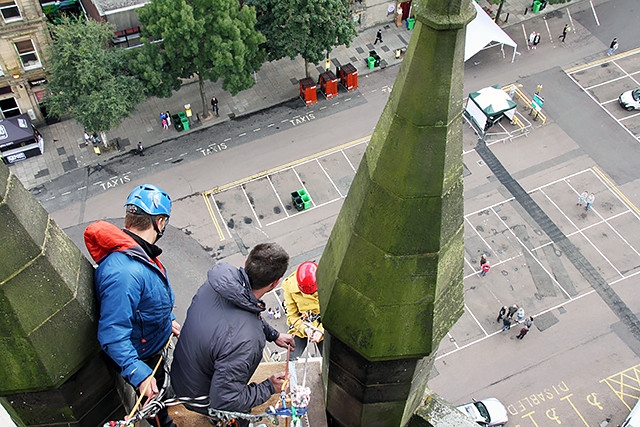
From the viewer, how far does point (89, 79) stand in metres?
42.1

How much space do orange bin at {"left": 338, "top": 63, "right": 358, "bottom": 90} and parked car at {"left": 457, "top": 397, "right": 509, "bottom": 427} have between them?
2648 centimetres

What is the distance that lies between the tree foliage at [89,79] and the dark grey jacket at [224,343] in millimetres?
34943

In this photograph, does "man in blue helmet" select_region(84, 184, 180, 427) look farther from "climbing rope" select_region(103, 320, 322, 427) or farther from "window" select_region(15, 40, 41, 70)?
"window" select_region(15, 40, 41, 70)

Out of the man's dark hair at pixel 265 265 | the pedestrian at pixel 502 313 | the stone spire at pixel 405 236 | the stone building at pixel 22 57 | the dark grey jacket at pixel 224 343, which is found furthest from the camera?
the stone building at pixel 22 57

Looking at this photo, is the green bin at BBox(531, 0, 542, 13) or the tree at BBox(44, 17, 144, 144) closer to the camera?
the tree at BBox(44, 17, 144, 144)

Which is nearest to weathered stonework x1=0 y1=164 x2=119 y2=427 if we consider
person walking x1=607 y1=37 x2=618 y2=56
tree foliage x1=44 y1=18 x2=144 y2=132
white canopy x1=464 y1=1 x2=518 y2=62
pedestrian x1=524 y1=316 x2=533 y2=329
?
pedestrian x1=524 y1=316 x2=533 y2=329

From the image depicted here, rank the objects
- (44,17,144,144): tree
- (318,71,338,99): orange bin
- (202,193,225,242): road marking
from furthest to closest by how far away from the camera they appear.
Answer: (318,71,338,99): orange bin < (202,193,225,242): road marking < (44,17,144,144): tree

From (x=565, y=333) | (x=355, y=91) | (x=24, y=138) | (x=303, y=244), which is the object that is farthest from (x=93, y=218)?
(x=565, y=333)

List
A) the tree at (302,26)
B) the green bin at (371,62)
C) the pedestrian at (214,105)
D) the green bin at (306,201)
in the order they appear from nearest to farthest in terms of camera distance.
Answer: the green bin at (306,201) < the tree at (302,26) < the pedestrian at (214,105) < the green bin at (371,62)

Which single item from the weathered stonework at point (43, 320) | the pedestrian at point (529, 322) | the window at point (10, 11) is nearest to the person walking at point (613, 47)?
the pedestrian at point (529, 322)

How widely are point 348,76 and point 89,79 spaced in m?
19.5

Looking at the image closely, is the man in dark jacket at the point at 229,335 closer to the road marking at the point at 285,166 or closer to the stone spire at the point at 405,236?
the stone spire at the point at 405,236

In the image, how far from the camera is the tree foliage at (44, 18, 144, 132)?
42.1m

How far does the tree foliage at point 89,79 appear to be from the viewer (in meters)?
42.1
